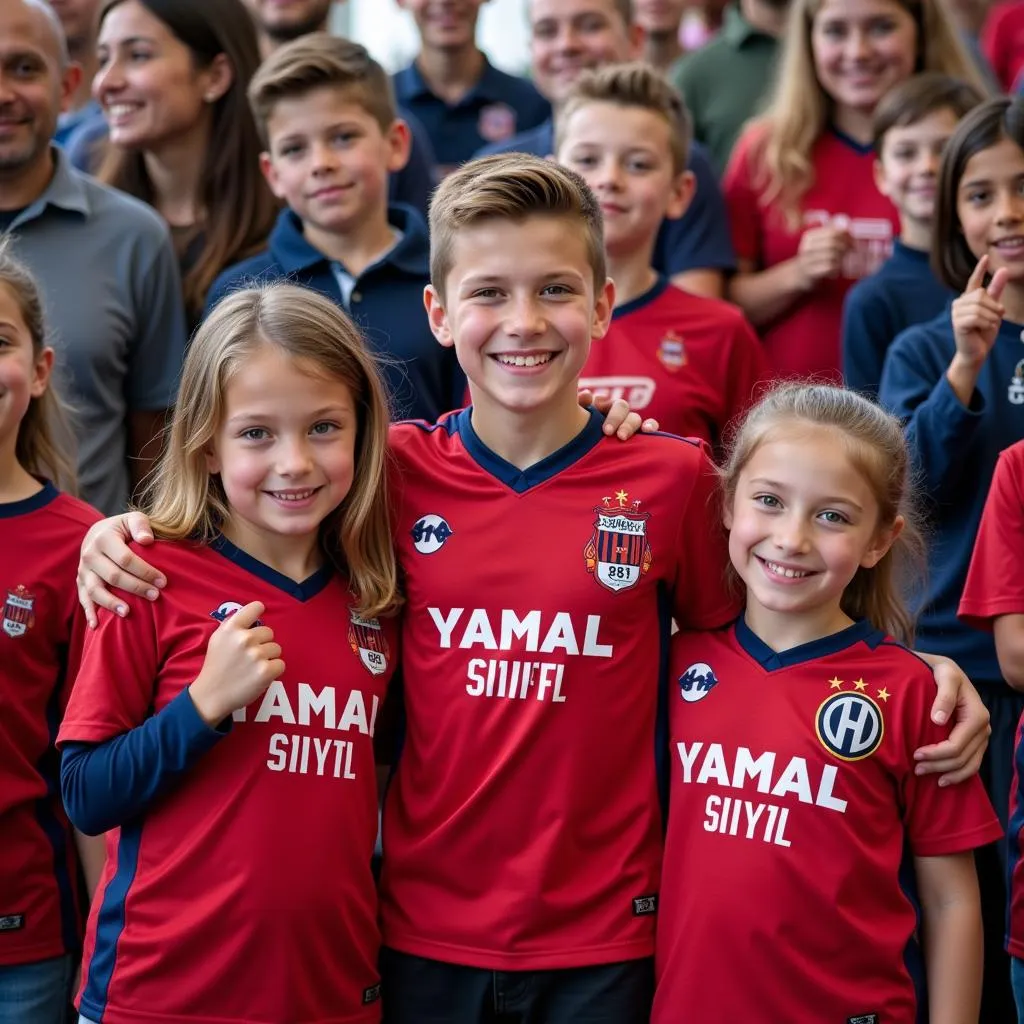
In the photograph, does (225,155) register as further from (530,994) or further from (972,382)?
(530,994)

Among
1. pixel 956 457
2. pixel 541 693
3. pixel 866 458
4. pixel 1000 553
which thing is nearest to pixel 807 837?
pixel 541 693

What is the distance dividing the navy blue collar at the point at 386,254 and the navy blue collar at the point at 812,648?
153 cm

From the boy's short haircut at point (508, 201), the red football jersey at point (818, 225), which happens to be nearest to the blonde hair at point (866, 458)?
the boy's short haircut at point (508, 201)

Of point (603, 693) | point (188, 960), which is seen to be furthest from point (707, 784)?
point (188, 960)

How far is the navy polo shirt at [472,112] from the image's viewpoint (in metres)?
5.16

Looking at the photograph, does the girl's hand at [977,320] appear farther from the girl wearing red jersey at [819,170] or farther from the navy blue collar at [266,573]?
the navy blue collar at [266,573]

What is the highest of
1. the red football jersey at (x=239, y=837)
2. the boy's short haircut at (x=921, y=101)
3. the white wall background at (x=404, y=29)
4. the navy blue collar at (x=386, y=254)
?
the white wall background at (x=404, y=29)

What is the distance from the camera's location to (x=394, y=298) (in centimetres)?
373

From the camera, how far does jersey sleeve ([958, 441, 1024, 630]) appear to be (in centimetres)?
288

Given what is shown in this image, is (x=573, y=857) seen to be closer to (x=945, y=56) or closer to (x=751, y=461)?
(x=751, y=461)

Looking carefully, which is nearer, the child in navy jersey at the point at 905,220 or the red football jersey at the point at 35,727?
the red football jersey at the point at 35,727

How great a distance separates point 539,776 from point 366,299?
5.18ft

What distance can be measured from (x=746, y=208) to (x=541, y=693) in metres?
2.29

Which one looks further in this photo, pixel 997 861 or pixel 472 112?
pixel 472 112
